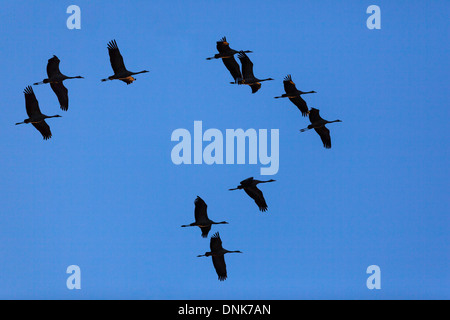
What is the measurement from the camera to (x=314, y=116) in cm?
1579

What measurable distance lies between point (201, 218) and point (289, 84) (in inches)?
128

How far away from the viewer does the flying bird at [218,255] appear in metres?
15.0

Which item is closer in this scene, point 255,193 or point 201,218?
point 201,218

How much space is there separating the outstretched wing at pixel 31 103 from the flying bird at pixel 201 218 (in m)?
3.75

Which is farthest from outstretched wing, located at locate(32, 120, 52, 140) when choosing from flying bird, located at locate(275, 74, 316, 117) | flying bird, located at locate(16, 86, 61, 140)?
flying bird, located at locate(275, 74, 316, 117)

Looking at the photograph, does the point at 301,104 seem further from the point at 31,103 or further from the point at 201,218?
the point at 31,103

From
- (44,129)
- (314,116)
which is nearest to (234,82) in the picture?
(314,116)

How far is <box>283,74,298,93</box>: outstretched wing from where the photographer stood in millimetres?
15348

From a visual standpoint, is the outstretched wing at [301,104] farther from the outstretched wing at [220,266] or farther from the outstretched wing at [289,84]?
the outstretched wing at [220,266]

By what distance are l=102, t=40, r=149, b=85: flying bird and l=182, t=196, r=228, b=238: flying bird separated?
111 inches
